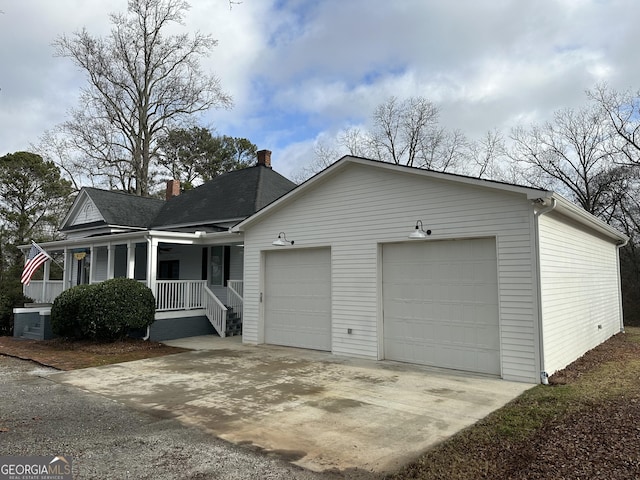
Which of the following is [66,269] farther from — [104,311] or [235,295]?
[235,295]

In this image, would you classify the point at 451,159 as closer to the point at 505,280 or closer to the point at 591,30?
the point at 591,30

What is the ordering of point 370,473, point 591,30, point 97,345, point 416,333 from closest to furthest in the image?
1. point 370,473
2. point 416,333
3. point 97,345
4. point 591,30

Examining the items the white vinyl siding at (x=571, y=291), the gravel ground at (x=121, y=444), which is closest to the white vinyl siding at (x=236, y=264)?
the gravel ground at (x=121, y=444)

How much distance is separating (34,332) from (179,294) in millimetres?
4459

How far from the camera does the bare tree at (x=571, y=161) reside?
2353 centimetres

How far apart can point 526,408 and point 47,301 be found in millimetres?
17626

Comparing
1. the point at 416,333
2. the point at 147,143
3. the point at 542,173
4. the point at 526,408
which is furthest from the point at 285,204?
the point at 542,173

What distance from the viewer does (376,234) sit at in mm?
8867

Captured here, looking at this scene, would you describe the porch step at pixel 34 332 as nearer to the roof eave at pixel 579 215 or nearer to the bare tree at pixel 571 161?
the roof eave at pixel 579 215

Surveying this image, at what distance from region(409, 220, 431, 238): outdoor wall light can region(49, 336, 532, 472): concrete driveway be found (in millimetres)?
2494

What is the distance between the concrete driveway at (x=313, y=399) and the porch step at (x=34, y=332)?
5.40m

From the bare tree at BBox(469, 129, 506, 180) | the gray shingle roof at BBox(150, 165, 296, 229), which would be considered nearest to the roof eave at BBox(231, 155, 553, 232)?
the gray shingle roof at BBox(150, 165, 296, 229)

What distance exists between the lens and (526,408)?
5297mm

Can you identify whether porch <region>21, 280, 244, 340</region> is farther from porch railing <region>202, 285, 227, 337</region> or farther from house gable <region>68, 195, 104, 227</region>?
house gable <region>68, 195, 104, 227</region>
